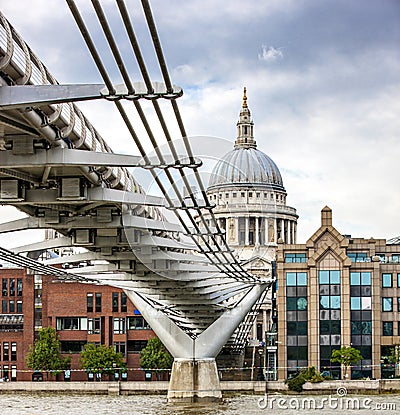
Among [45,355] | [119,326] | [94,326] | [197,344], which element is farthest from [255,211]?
[197,344]

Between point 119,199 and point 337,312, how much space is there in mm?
46047

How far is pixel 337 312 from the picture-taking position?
237ft

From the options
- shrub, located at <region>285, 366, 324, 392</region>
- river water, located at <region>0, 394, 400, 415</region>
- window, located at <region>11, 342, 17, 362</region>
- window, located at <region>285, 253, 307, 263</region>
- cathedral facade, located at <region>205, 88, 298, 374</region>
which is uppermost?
cathedral facade, located at <region>205, 88, 298, 374</region>

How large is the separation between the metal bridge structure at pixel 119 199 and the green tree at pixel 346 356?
426 inches

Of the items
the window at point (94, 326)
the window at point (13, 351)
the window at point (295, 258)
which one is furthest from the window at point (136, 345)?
the window at point (295, 258)

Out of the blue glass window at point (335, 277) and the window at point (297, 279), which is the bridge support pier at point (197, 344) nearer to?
the window at point (297, 279)

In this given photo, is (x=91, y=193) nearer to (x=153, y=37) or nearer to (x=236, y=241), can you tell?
(x=153, y=37)

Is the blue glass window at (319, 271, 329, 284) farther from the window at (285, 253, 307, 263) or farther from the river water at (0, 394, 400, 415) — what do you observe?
the river water at (0, 394, 400, 415)

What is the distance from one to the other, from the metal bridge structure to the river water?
247 cm

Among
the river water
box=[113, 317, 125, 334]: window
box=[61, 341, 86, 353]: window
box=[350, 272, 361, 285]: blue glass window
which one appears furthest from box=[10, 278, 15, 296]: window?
box=[350, 272, 361, 285]: blue glass window

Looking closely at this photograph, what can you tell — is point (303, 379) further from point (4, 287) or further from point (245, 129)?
point (245, 129)

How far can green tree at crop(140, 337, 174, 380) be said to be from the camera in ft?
268

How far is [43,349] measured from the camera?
80.4 metres

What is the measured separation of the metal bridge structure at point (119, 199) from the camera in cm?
1706
